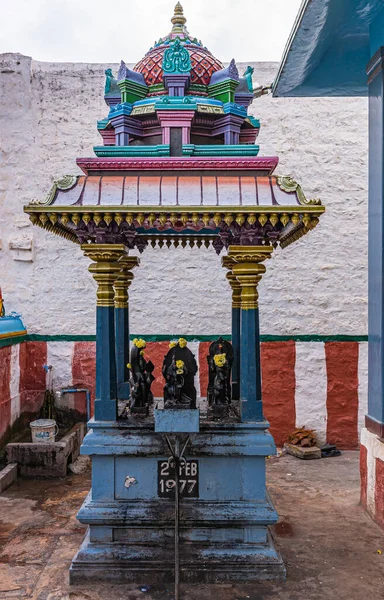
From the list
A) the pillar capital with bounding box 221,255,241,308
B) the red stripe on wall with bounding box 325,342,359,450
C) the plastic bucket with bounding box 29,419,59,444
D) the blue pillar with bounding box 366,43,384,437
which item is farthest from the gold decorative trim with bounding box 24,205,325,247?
the red stripe on wall with bounding box 325,342,359,450

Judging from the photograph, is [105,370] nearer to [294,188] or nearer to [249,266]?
[249,266]

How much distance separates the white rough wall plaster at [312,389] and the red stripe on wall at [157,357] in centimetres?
252

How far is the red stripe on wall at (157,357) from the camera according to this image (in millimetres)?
9984

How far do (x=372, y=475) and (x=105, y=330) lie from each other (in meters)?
3.79

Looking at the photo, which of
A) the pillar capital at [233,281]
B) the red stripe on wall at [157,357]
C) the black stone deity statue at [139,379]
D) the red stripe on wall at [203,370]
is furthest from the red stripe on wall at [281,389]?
the black stone deity statue at [139,379]

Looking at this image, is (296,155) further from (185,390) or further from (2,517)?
(2,517)

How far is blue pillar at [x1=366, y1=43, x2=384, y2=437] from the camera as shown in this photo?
6.73 metres

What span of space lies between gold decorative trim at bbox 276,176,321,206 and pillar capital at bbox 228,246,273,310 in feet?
2.16

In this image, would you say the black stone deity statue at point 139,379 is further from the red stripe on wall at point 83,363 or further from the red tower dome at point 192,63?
the red stripe on wall at point 83,363

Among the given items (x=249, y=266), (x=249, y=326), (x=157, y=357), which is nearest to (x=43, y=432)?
(x=157, y=357)

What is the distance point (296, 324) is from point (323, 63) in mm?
4568

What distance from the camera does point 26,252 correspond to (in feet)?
33.7

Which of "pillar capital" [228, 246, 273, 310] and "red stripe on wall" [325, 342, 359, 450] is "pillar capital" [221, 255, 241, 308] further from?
"red stripe on wall" [325, 342, 359, 450]

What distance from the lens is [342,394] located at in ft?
33.2
